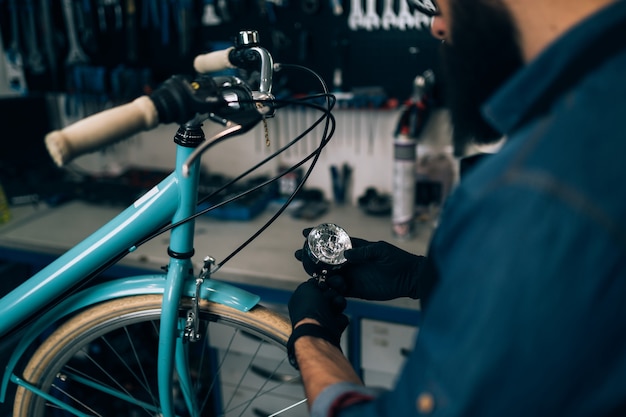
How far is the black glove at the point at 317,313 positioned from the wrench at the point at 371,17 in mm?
1200

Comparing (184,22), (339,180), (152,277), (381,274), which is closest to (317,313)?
(381,274)

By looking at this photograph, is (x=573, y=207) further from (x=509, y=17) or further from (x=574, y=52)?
(x=509, y=17)

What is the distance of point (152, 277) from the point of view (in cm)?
100

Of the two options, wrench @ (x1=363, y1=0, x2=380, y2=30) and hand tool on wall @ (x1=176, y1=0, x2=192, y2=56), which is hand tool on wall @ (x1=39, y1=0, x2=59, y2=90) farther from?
wrench @ (x1=363, y1=0, x2=380, y2=30)

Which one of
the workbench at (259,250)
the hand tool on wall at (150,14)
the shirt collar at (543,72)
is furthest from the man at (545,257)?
the hand tool on wall at (150,14)

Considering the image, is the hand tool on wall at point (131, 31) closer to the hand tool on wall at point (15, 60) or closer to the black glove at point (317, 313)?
the hand tool on wall at point (15, 60)

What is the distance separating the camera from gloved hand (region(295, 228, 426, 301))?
3.13ft

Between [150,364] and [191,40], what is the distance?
4.02ft

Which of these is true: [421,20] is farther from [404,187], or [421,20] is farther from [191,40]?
[191,40]

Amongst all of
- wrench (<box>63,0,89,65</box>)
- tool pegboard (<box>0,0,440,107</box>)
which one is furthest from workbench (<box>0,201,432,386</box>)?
wrench (<box>63,0,89,65</box>)

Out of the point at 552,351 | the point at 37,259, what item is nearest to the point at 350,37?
the point at 37,259

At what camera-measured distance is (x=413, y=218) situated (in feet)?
5.77

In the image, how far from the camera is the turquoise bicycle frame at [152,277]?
90cm

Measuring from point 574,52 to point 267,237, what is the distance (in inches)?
51.8
